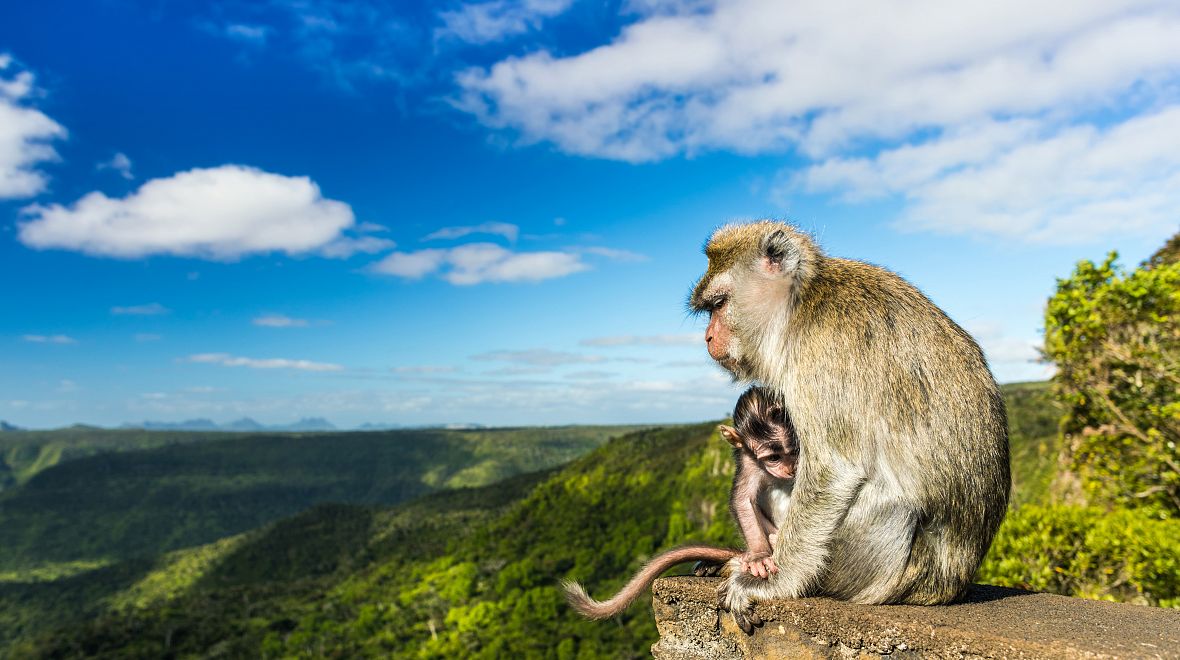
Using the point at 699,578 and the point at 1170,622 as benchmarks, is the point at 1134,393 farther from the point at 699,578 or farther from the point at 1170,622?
the point at 699,578

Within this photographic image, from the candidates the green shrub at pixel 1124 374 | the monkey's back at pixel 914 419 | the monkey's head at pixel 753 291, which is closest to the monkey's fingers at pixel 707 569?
the monkey's back at pixel 914 419

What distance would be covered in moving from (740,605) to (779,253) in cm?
197

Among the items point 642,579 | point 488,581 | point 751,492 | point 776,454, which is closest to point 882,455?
point 776,454

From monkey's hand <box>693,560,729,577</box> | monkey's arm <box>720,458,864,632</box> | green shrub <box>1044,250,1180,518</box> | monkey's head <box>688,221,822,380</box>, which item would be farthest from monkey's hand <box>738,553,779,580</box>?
green shrub <box>1044,250,1180,518</box>

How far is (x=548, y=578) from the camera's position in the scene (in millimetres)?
80625

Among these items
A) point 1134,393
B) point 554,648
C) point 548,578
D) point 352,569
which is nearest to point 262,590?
point 352,569

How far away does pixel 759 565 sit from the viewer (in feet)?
12.2

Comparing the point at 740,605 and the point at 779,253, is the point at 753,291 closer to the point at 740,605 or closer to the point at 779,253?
the point at 779,253

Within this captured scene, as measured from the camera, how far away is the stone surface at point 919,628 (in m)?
2.92

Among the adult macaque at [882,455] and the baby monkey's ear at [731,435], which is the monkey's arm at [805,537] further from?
the baby monkey's ear at [731,435]

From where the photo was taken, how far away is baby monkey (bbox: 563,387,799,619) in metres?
4.05

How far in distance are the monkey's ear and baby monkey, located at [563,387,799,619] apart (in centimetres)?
72

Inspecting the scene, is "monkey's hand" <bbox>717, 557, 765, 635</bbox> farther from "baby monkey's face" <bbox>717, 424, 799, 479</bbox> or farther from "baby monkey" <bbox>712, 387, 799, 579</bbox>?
"baby monkey's face" <bbox>717, 424, 799, 479</bbox>

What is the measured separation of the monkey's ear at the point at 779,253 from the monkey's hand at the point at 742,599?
1722 mm
